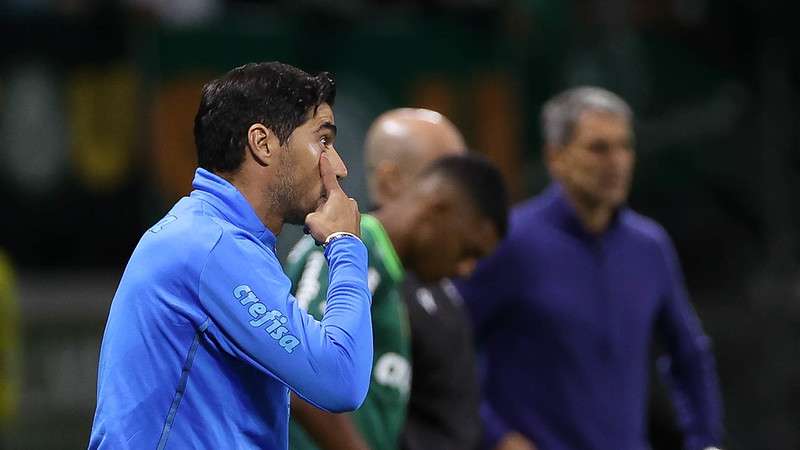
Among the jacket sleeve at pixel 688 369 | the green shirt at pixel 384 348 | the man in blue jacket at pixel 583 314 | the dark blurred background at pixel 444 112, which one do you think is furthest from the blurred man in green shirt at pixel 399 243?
the dark blurred background at pixel 444 112

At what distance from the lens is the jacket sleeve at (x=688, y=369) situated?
208 inches

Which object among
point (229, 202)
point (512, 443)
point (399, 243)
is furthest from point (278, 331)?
point (512, 443)

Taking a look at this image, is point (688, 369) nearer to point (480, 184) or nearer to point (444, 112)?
point (480, 184)

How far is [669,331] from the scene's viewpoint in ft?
17.7

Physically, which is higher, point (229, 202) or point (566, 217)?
point (229, 202)

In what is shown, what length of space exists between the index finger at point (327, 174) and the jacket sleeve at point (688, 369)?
2865mm

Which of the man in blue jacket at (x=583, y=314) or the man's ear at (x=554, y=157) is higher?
the man's ear at (x=554, y=157)

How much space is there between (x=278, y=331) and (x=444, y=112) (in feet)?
18.5

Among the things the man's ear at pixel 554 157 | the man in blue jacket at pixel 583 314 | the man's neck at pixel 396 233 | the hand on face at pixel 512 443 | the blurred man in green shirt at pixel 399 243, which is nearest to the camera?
the blurred man in green shirt at pixel 399 243

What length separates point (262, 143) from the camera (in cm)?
262

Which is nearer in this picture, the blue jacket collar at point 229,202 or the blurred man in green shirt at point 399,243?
the blue jacket collar at point 229,202

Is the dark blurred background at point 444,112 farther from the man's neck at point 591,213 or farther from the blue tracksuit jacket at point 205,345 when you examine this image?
the blue tracksuit jacket at point 205,345

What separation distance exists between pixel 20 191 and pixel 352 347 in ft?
19.4

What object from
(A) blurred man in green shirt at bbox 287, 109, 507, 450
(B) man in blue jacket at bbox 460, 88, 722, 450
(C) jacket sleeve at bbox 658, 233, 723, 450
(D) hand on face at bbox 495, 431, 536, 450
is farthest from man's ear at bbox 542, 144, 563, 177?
(D) hand on face at bbox 495, 431, 536, 450
